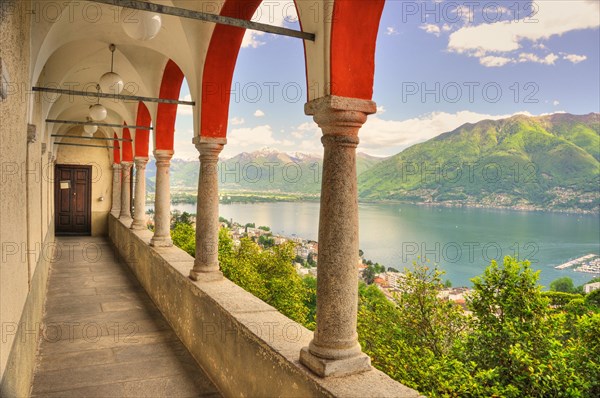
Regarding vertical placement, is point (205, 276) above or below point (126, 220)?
below

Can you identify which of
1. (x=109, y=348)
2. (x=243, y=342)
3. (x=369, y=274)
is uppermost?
(x=243, y=342)

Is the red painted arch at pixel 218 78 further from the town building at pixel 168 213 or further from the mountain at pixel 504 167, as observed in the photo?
the mountain at pixel 504 167

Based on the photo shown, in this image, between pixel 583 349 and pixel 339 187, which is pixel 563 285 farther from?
pixel 339 187

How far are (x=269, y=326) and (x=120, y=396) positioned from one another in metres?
1.71

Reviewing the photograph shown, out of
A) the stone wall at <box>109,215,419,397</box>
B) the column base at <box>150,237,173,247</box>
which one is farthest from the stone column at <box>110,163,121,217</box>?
the stone wall at <box>109,215,419,397</box>

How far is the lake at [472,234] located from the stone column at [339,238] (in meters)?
33.4

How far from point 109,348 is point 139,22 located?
3.75 meters

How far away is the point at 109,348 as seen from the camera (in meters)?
5.32

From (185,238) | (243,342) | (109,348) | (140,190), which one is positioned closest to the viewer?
(243,342)

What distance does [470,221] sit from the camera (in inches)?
2050

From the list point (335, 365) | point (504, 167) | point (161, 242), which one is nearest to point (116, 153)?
point (161, 242)

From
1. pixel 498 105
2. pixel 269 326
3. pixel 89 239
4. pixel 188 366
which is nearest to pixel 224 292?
pixel 188 366

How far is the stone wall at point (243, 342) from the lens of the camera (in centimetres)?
267

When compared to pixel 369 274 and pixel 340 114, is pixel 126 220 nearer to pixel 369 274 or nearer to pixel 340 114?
pixel 340 114
